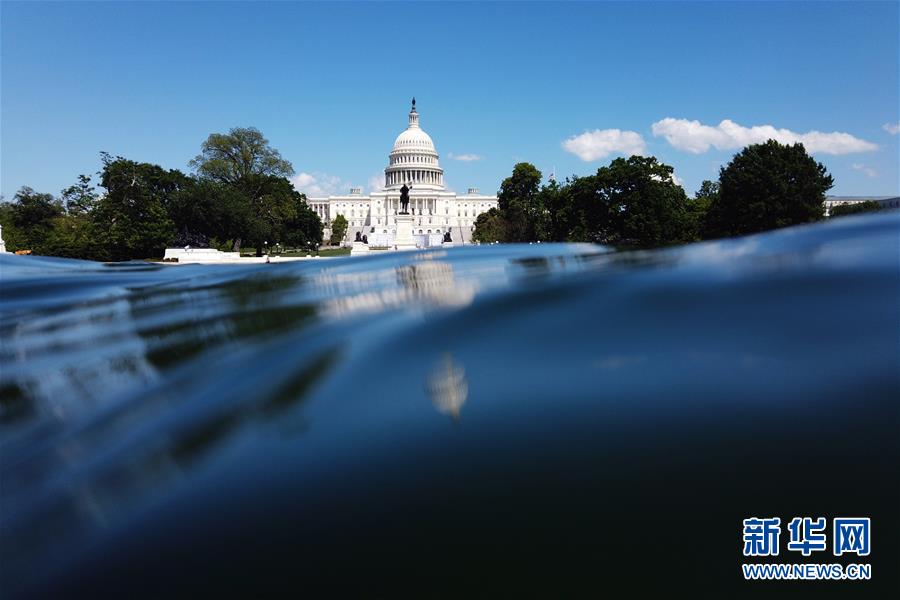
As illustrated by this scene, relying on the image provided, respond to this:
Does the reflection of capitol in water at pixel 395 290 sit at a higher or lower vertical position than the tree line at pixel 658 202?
lower

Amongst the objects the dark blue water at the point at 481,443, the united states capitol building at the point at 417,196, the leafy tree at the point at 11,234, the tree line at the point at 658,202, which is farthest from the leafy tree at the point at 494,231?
the dark blue water at the point at 481,443

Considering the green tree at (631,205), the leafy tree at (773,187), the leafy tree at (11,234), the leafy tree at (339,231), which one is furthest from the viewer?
the leafy tree at (339,231)

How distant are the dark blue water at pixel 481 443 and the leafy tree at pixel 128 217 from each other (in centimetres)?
4987

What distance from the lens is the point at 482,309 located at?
3.87m

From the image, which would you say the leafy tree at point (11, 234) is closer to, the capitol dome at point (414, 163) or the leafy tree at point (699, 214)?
the leafy tree at point (699, 214)

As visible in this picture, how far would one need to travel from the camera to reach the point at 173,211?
54.8 m

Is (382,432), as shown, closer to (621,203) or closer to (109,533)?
(109,533)

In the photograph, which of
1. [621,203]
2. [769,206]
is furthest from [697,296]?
[621,203]

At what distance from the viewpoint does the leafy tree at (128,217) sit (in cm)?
4728

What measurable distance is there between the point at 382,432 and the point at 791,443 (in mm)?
1430

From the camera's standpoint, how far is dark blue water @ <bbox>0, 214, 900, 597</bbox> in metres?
1.54

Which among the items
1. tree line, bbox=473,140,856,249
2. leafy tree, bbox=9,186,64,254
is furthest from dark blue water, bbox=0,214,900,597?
leafy tree, bbox=9,186,64,254

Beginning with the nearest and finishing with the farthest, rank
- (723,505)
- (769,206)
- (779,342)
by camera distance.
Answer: (723,505)
(779,342)
(769,206)

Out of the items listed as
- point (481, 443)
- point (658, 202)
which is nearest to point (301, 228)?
point (658, 202)
